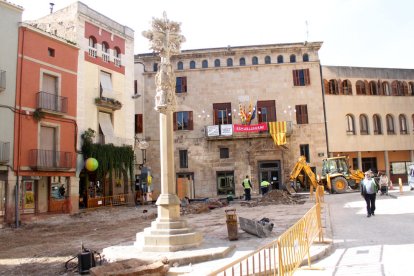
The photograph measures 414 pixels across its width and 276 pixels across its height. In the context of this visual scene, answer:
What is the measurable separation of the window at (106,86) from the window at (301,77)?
15.2 m

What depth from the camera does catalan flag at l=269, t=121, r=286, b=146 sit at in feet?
98.7

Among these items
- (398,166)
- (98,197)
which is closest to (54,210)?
(98,197)

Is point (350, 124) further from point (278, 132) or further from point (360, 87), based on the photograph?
point (278, 132)

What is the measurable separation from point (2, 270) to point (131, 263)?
3095 millimetres

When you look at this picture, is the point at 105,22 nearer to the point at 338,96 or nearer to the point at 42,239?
the point at 42,239

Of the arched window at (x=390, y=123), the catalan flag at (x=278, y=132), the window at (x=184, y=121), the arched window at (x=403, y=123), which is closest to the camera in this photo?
the catalan flag at (x=278, y=132)

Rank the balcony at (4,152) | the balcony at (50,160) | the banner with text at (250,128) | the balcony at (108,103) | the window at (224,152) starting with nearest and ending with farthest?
the balcony at (4,152)
the balcony at (50,160)
the balcony at (108,103)
the banner with text at (250,128)
the window at (224,152)

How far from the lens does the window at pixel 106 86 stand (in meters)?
24.2

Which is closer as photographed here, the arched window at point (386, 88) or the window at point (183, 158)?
the window at point (183, 158)

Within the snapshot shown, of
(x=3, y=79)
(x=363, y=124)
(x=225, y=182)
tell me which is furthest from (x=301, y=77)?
(x=3, y=79)

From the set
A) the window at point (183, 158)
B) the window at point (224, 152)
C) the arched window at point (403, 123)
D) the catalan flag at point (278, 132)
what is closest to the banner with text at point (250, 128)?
the catalan flag at point (278, 132)

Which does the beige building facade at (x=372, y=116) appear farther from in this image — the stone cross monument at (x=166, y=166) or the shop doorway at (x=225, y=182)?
the stone cross monument at (x=166, y=166)

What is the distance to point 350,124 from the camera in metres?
32.2

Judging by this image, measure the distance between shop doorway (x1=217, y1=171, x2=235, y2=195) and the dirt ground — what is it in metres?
8.47
